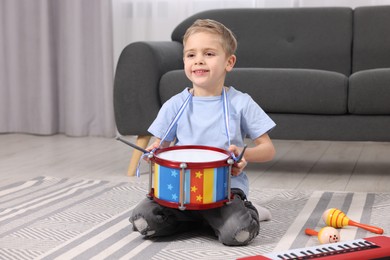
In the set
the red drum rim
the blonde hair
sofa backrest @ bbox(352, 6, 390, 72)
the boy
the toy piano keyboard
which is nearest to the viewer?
the toy piano keyboard

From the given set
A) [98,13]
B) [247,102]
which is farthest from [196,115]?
[98,13]

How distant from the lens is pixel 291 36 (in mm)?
3205

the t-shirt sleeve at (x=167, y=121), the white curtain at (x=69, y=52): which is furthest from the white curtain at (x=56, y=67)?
the t-shirt sleeve at (x=167, y=121)

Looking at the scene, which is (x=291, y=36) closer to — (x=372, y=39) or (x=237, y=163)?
(x=372, y=39)

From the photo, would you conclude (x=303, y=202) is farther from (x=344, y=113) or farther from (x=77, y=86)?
(x=77, y=86)

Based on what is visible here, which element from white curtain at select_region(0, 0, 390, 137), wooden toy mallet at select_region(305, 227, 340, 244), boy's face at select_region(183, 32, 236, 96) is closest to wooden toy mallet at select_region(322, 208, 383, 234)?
wooden toy mallet at select_region(305, 227, 340, 244)

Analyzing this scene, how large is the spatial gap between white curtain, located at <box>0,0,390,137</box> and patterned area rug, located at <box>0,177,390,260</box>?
146 cm

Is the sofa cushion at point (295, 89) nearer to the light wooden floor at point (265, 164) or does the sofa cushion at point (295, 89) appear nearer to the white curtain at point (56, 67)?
the light wooden floor at point (265, 164)

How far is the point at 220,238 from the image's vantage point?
1.66 metres

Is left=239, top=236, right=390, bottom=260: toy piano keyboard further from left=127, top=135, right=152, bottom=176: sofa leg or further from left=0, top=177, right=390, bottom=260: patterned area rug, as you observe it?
left=127, top=135, right=152, bottom=176: sofa leg

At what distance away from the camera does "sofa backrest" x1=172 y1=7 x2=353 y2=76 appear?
3.14 m

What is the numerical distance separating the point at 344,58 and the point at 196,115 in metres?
1.52

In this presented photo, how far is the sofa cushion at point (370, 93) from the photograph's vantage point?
8.18 ft

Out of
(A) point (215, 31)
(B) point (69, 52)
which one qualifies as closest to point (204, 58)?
(A) point (215, 31)
